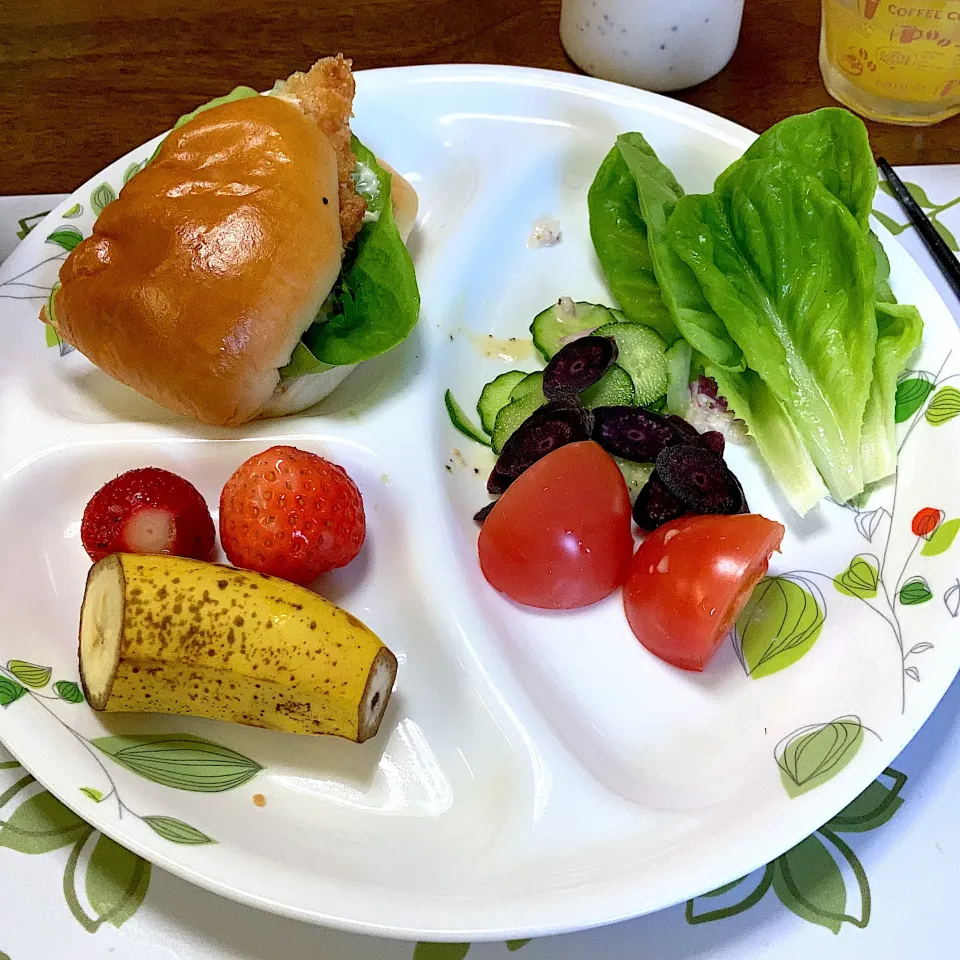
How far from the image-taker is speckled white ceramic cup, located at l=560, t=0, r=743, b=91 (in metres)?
1.96

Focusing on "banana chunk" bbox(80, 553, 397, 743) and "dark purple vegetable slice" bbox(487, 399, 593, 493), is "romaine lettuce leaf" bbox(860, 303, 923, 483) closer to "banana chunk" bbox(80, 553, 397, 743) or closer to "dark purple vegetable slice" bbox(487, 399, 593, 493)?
"dark purple vegetable slice" bbox(487, 399, 593, 493)

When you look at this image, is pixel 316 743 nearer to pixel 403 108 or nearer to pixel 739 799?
pixel 739 799

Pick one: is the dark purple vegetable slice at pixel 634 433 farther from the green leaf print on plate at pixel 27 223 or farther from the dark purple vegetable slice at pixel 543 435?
the green leaf print on plate at pixel 27 223

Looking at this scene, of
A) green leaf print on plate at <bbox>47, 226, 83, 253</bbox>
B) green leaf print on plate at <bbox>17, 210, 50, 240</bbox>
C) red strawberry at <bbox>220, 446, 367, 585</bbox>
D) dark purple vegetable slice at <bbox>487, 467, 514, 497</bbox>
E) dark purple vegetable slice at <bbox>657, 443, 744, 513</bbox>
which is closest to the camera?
red strawberry at <bbox>220, 446, 367, 585</bbox>

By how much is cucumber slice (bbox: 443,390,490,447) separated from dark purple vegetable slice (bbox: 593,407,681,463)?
0.24 m

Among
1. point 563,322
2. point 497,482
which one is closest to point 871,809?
point 497,482

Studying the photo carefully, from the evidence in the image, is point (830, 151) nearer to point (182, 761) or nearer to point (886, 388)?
point (886, 388)

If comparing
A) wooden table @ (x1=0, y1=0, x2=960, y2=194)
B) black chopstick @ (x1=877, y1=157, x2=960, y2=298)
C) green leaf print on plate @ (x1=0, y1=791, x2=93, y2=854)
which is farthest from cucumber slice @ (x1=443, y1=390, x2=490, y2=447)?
wooden table @ (x1=0, y1=0, x2=960, y2=194)

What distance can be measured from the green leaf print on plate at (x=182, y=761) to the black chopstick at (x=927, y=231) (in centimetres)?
157

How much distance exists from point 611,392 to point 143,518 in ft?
2.69

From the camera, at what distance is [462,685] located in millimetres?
1264

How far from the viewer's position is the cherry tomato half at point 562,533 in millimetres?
1323

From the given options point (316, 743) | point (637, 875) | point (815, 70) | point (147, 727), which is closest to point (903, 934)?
point (637, 875)

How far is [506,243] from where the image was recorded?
73.3 inches
